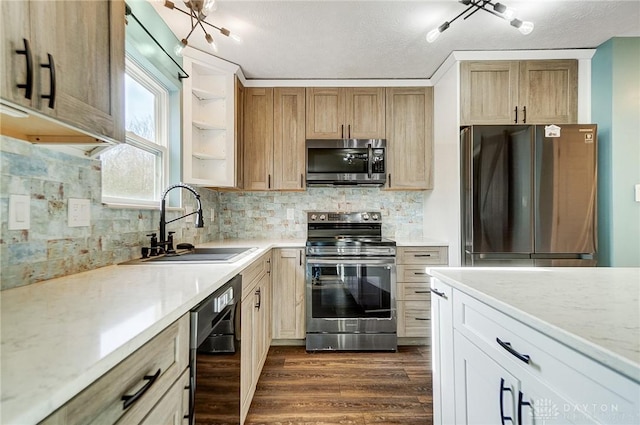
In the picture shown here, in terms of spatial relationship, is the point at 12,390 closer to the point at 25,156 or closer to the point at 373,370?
the point at 25,156

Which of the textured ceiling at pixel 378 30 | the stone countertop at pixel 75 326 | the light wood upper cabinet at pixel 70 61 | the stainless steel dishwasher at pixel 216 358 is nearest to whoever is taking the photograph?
the stone countertop at pixel 75 326

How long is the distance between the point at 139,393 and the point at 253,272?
3.88 ft

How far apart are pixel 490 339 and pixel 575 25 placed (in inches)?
97.7

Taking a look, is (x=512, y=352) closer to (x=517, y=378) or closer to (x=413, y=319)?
(x=517, y=378)

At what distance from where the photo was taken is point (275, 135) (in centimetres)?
286

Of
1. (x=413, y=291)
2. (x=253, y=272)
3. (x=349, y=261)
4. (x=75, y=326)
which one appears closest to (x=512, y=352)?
(x=75, y=326)

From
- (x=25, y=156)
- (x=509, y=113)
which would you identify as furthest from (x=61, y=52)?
(x=509, y=113)

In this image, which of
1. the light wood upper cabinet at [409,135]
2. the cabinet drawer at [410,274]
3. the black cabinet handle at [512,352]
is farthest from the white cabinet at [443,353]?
the light wood upper cabinet at [409,135]

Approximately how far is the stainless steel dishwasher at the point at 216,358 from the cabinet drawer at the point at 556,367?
2.99 feet

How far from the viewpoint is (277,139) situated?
2863mm

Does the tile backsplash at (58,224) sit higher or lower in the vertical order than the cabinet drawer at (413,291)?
higher

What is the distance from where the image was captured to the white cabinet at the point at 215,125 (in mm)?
2459

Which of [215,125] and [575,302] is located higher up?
[215,125]

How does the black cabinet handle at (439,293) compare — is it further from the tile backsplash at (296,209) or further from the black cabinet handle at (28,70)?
the tile backsplash at (296,209)
